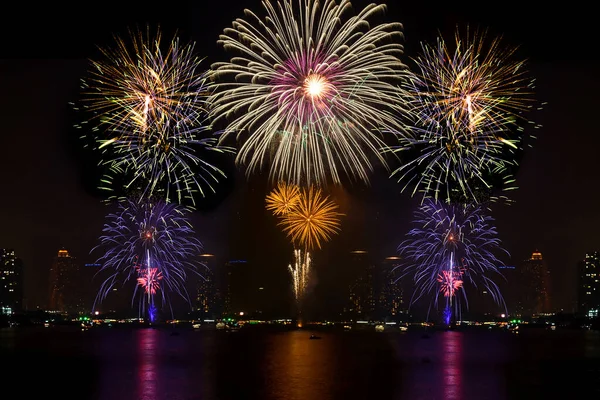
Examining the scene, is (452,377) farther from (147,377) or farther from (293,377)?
(147,377)

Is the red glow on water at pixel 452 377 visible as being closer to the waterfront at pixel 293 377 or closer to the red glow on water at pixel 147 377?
the waterfront at pixel 293 377

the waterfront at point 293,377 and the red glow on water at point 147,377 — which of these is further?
the waterfront at point 293,377

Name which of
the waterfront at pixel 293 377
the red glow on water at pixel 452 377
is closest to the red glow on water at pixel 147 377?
the waterfront at pixel 293 377

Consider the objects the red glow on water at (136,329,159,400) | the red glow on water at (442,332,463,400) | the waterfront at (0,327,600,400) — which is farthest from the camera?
the red glow on water at (442,332,463,400)

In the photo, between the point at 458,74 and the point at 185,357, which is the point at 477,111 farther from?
the point at 185,357

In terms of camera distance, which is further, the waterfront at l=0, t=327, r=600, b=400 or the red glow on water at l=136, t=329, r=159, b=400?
the waterfront at l=0, t=327, r=600, b=400

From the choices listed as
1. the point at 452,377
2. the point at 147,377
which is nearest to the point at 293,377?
the point at 147,377

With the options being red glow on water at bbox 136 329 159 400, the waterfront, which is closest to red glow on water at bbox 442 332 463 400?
the waterfront

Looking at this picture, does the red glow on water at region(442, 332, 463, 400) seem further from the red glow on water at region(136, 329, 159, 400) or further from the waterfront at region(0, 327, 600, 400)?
the red glow on water at region(136, 329, 159, 400)

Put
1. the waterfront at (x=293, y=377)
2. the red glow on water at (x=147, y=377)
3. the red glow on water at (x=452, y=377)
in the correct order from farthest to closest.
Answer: the red glow on water at (x=452, y=377) < the waterfront at (x=293, y=377) < the red glow on water at (x=147, y=377)

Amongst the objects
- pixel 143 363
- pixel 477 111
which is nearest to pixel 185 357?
pixel 143 363

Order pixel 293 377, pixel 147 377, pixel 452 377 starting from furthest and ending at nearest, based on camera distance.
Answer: pixel 452 377 < pixel 147 377 < pixel 293 377

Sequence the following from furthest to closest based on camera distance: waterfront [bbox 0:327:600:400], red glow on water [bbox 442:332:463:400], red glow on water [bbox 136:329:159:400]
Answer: red glow on water [bbox 442:332:463:400], waterfront [bbox 0:327:600:400], red glow on water [bbox 136:329:159:400]
